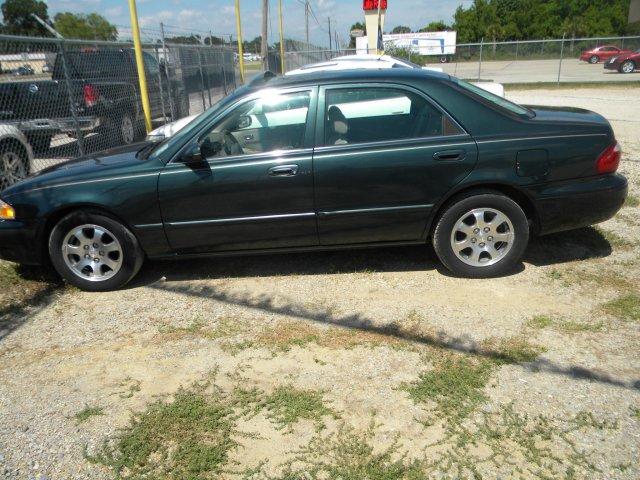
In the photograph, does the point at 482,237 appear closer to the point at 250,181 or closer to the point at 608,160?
the point at 608,160

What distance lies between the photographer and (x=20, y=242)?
4.18 meters

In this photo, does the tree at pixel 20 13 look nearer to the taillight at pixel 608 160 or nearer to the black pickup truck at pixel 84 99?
the black pickup truck at pixel 84 99

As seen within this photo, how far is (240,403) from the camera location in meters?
2.87

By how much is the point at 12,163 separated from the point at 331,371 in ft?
19.5

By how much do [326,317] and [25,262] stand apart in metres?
2.56

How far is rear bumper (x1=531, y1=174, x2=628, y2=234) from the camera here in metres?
3.97

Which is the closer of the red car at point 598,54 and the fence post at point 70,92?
the fence post at point 70,92

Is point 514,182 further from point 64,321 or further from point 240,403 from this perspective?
point 64,321

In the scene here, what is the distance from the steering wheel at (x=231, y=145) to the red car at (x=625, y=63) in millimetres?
29511

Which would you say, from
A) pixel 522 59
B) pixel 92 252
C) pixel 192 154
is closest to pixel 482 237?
pixel 192 154

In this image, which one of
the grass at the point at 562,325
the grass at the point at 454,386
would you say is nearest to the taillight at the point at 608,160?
the grass at the point at 562,325

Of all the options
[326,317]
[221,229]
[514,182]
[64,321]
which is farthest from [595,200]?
[64,321]

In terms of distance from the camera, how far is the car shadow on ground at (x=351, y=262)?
4469 mm

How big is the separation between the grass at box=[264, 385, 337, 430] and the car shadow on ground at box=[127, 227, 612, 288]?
1.62 m
